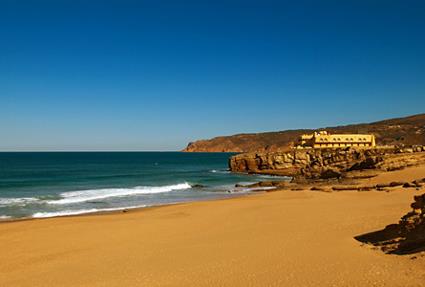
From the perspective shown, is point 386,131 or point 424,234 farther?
point 386,131

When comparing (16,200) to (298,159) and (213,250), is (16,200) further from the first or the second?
(298,159)

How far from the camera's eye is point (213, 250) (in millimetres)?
12172

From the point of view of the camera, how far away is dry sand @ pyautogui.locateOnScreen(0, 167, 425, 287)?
9.16 meters

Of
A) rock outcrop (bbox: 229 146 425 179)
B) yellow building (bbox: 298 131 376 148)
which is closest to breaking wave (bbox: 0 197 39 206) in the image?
rock outcrop (bbox: 229 146 425 179)

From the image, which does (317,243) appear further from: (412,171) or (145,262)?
(412,171)

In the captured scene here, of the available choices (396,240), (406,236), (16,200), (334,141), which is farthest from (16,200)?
(334,141)

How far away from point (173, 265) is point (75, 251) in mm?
4285

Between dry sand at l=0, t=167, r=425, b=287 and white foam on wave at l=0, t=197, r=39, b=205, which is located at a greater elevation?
dry sand at l=0, t=167, r=425, b=287

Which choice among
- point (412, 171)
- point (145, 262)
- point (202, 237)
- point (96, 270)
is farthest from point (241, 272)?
point (412, 171)

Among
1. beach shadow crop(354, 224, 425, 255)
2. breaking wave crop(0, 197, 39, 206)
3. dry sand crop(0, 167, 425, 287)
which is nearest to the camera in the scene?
dry sand crop(0, 167, 425, 287)

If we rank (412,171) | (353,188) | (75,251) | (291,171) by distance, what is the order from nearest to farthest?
1. (75,251)
2. (353,188)
3. (412,171)
4. (291,171)

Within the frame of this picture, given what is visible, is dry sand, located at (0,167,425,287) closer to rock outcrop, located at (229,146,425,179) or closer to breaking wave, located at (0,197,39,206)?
breaking wave, located at (0,197,39,206)

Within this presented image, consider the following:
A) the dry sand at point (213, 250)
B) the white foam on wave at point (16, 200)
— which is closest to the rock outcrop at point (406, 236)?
the dry sand at point (213, 250)

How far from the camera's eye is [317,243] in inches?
478
